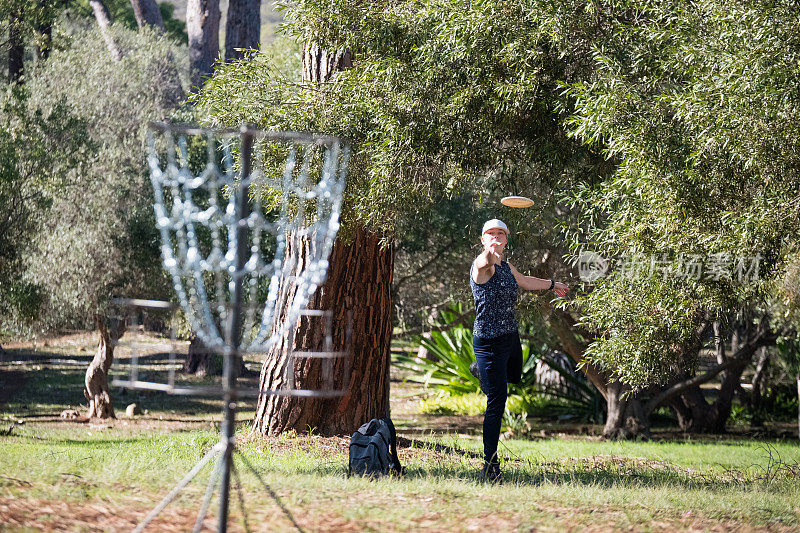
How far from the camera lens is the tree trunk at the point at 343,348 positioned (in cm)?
826

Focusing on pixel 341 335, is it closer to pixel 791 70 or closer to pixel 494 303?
pixel 494 303

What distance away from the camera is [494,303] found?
224 inches

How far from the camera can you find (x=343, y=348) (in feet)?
27.1

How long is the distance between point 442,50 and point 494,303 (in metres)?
2.38

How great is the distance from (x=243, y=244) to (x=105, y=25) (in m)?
21.5

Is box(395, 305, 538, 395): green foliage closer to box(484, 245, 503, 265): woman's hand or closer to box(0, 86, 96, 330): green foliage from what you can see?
box(0, 86, 96, 330): green foliage

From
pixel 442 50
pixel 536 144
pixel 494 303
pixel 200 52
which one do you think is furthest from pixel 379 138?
pixel 200 52

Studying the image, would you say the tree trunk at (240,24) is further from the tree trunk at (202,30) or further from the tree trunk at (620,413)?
the tree trunk at (620,413)

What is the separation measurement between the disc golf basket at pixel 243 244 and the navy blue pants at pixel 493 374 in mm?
1008

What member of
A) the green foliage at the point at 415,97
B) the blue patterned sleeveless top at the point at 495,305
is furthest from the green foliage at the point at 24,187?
the blue patterned sleeveless top at the point at 495,305

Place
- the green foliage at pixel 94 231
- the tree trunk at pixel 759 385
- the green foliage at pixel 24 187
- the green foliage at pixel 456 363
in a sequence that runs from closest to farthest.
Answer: the green foliage at pixel 24 187 < the green foliage at pixel 94 231 < the tree trunk at pixel 759 385 < the green foliage at pixel 456 363

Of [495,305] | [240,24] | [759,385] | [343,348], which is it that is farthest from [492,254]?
[240,24]

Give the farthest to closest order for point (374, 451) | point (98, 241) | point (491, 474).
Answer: point (98, 241)
point (374, 451)
point (491, 474)

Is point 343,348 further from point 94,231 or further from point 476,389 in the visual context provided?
point 476,389
